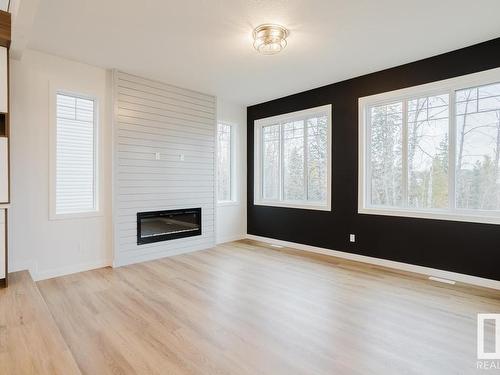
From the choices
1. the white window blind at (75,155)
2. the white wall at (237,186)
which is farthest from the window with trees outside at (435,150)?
the white window blind at (75,155)

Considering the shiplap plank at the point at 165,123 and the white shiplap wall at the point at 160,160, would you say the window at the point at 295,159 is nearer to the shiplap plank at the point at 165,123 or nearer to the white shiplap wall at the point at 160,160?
the white shiplap wall at the point at 160,160

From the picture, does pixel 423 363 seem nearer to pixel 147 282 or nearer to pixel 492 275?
pixel 492 275

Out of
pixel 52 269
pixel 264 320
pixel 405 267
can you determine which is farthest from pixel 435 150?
pixel 52 269

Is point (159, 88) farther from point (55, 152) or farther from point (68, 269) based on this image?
point (68, 269)

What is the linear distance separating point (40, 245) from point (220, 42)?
3368 millimetres

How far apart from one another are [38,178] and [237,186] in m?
3.50

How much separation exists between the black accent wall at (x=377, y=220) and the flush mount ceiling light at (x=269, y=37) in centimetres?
127

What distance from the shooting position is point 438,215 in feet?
12.0

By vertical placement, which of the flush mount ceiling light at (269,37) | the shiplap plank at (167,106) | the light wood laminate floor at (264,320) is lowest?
the light wood laminate floor at (264,320)

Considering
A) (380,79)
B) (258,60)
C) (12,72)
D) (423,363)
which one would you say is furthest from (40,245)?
(380,79)

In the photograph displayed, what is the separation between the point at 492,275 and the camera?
3.27m

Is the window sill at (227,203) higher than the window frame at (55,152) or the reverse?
the reverse

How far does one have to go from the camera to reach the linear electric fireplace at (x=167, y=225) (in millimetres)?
4434

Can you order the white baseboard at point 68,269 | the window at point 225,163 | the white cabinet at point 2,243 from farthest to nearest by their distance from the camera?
the window at point 225,163, the white baseboard at point 68,269, the white cabinet at point 2,243
